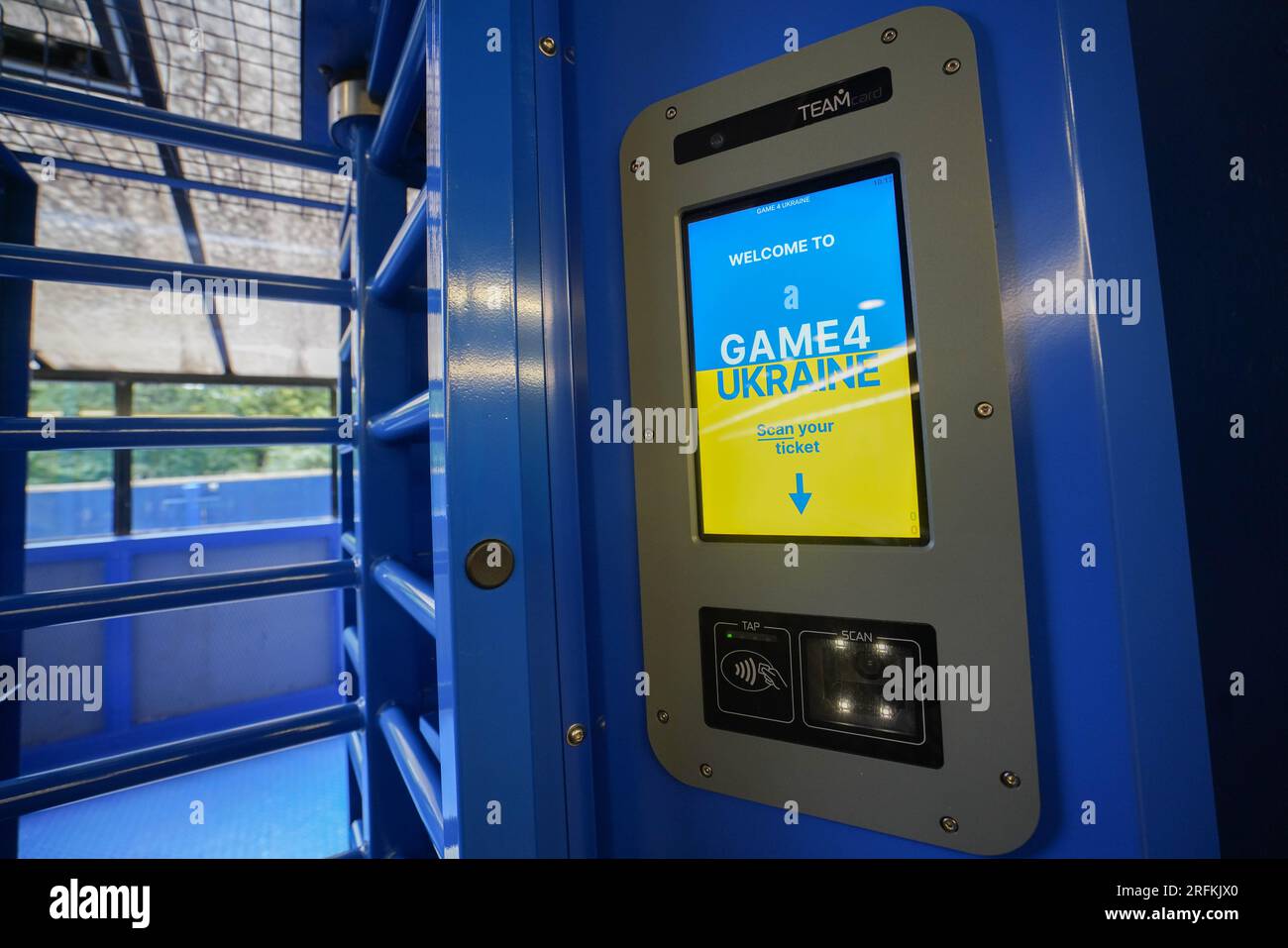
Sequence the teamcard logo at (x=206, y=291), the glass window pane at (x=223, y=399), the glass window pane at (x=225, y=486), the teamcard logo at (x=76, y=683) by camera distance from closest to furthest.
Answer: the teamcard logo at (x=206, y=291)
the teamcard logo at (x=76, y=683)
the glass window pane at (x=223, y=399)
the glass window pane at (x=225, y=486)

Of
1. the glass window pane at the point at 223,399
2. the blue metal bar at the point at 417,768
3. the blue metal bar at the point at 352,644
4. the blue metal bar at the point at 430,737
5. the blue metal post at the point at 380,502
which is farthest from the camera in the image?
the glass window pane at the point at 223,399

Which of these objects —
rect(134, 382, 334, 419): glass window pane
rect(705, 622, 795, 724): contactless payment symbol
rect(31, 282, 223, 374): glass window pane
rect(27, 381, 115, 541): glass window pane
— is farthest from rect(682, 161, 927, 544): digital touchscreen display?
rect(27, 381, 115, 541): glass window pane

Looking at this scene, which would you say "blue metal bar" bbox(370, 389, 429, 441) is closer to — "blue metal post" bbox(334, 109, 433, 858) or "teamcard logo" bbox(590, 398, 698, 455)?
"blue metal post" bbox(334, 109, 433, 858)

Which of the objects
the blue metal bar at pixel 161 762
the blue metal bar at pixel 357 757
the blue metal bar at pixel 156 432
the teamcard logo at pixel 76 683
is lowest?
the teamcard logo at pixel 76 683

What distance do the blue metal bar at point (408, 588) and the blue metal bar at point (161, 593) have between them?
16 centimetres

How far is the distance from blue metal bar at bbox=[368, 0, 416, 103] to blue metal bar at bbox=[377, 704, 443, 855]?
119 cm

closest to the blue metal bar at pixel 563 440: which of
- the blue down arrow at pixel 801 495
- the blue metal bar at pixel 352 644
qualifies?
the blue down arrow at pixel 801 495

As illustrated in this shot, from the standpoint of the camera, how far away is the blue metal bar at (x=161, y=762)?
0.98 metres

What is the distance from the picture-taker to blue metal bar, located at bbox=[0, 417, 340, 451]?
100 centimetres

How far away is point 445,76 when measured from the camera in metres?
0.66
